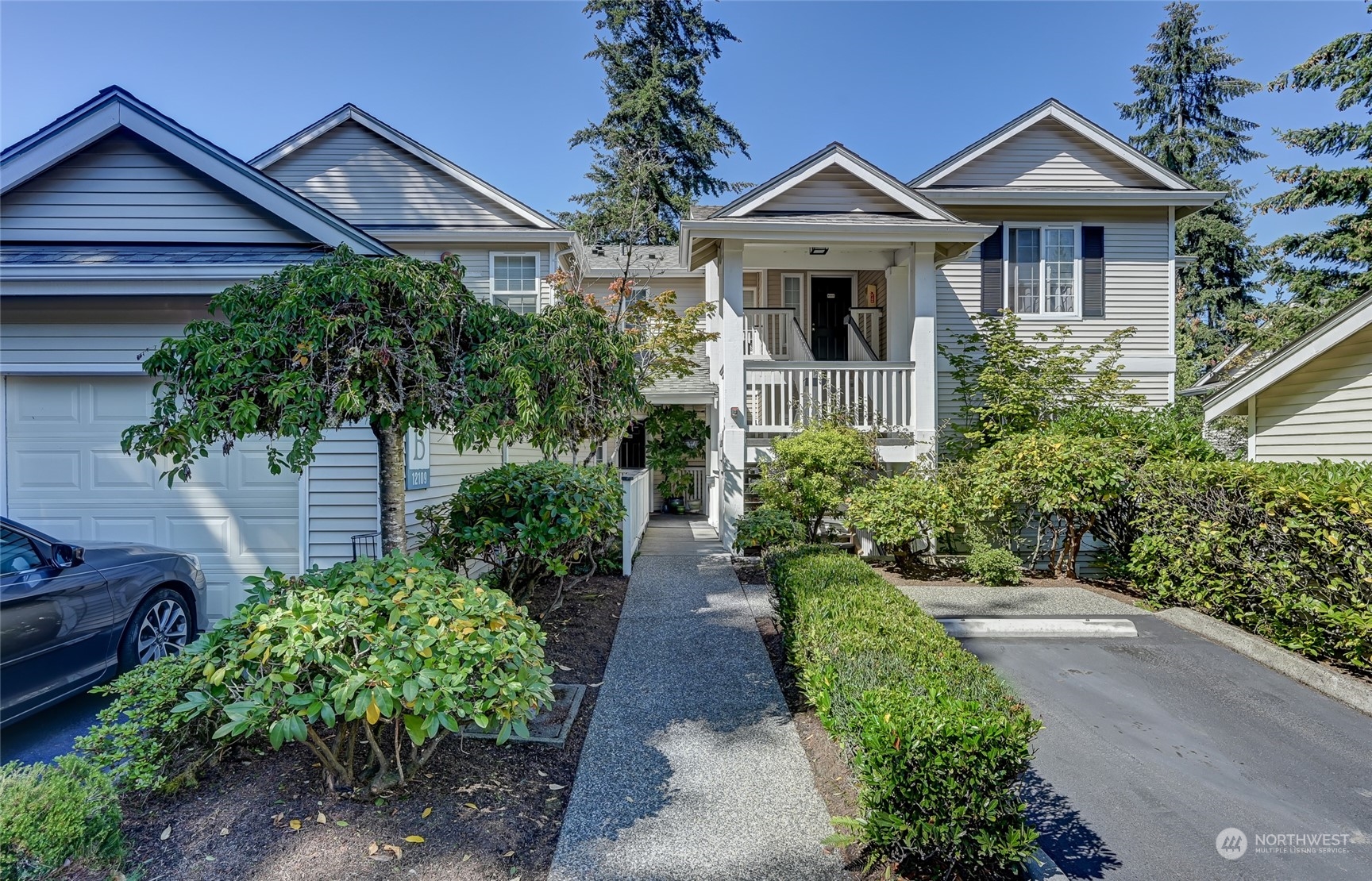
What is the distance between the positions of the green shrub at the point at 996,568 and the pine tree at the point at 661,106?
20.0 m

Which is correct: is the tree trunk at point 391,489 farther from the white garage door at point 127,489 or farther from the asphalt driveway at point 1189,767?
the asphalt driveway at point 1189,767

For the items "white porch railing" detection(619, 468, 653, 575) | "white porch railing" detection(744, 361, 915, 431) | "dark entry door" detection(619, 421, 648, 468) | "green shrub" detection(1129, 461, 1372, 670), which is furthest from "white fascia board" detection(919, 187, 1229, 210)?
"dark entry door" detection(619, 421, 648, 468)

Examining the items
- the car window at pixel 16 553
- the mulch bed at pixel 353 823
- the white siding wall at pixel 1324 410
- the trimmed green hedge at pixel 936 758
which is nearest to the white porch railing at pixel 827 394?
the white siding wall at pixel 1324 410

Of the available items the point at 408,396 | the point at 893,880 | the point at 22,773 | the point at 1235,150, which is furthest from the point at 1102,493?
the point at 1235,150

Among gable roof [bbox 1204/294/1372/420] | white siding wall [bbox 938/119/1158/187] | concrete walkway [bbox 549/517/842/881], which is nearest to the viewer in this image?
concrete walkway [bbox 549/517/842/881]

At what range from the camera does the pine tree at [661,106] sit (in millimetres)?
25875

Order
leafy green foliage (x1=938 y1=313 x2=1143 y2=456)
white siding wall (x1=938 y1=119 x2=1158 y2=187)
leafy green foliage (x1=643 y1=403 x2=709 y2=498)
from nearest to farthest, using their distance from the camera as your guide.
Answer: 1. leafy green foliage (x1=938 y1=313 x2=1143 y2=456)
2. white siding wall (x1=938 y1=119 x2=1158 y2=187)
3. leafy green foliage (x1=643 y1=403 x2=709 y2=498)

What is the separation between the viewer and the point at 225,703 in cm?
293

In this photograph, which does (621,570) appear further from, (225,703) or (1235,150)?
(1235,150)

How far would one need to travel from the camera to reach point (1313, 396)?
301 inches

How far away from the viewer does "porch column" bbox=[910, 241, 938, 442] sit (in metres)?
9.80

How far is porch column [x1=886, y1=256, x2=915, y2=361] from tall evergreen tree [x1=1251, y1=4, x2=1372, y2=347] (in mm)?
11193

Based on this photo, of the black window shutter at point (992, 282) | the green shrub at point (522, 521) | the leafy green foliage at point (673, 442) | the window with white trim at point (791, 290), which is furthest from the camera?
the leafy green foliage at point (673, 442)

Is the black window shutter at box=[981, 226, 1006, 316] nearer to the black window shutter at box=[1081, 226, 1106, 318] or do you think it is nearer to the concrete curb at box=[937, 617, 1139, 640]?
the black window shutter at box=[1081, 226, 1106, 318]
